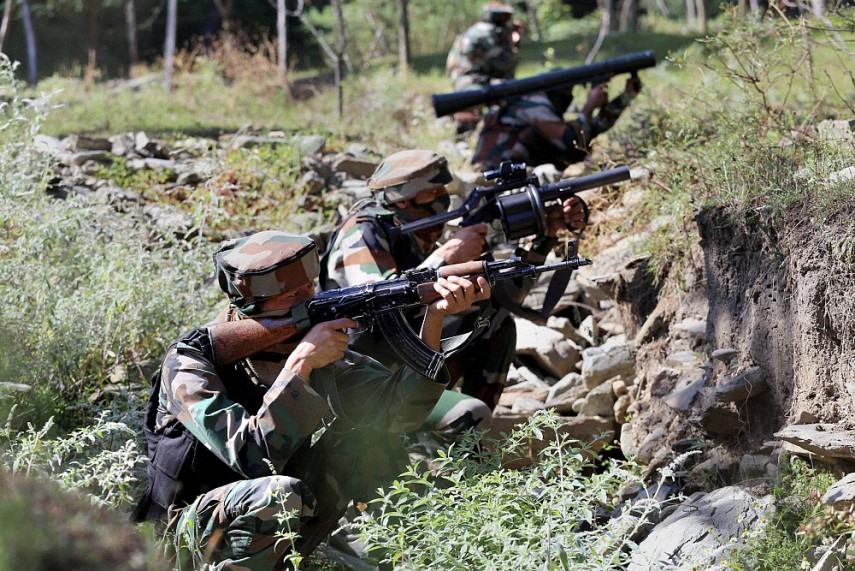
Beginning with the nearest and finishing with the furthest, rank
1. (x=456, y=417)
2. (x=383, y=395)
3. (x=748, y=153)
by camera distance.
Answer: (x=383, y=395)
(x=456, y=417)
(x=748, y=153)

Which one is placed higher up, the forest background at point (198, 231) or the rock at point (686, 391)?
the forest background at point (198, 231)

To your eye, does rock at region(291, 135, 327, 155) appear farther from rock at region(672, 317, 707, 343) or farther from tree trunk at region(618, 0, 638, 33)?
tree trunk at region(618, 0, 638, 33)

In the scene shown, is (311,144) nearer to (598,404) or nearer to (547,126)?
(547,126)

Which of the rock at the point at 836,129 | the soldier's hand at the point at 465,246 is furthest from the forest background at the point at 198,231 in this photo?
the soldier's hand at the point at 465,246

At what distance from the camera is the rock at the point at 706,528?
3.82 metres

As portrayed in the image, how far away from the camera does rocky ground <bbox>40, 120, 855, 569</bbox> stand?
165 inches

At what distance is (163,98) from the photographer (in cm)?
1459

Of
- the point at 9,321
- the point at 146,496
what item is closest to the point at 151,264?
the point at 9,321

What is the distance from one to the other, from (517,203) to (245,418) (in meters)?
2.09

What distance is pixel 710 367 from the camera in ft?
16.9

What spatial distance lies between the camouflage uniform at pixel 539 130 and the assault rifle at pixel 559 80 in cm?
12

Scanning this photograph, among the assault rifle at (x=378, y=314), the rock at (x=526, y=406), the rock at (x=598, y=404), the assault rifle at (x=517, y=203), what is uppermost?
the assault rifle at (x=517, y=203)

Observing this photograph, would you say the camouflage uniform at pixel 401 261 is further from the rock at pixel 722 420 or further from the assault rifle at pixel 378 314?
the rock at pixel 722 420

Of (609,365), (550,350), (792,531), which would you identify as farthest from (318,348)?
(550,350)
